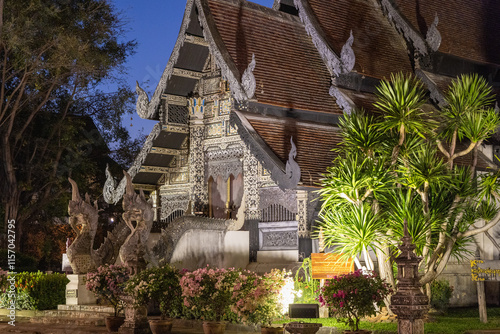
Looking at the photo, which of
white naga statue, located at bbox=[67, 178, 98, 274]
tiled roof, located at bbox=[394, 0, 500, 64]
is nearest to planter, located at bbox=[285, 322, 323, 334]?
white naga statue, located at bbox=[67, 178, 98, 274]

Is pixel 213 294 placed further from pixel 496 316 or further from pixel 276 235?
pixel 496 316

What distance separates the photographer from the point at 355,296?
1270cm

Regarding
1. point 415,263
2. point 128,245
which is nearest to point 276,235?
point 128,245

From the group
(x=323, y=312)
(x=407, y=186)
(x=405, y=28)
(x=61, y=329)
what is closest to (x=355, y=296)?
(x=407, y=186)

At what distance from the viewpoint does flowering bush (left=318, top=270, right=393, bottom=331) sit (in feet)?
41.6

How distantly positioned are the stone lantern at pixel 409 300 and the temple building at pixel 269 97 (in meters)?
4.94

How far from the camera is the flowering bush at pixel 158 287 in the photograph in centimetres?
1434

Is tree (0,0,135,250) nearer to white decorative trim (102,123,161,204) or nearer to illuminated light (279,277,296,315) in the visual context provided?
white decorative trim (102,123,161,204)

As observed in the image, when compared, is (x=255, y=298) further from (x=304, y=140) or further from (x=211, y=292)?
(x=304, y=140)

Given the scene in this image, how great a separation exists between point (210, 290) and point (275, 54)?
8179 millimetres

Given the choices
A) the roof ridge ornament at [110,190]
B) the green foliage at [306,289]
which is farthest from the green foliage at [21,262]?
the green foliage at [306,289]

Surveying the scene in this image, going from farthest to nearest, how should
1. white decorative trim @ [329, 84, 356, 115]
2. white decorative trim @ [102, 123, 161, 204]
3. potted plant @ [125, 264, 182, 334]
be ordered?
1. white decorative trim @ [102, 123, 161, 204]
2. white decorative trim @ [329, 84, 356, 115]
3. potted plant @ [125, 264, 182, 334]

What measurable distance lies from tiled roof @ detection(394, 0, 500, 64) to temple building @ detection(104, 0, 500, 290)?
5cm

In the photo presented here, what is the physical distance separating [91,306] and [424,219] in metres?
8.53
